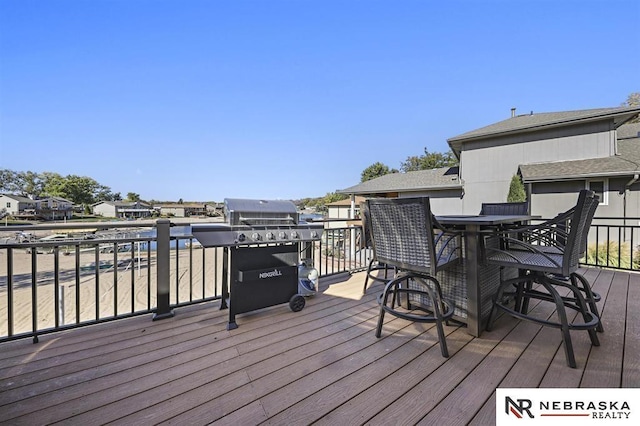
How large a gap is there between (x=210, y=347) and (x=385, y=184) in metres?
12.8

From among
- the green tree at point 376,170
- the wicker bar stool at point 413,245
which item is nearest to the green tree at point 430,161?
the green tree at point 376,170

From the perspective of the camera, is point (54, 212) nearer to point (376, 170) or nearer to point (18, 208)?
point (18, 208)

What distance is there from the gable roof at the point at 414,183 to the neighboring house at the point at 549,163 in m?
0.07

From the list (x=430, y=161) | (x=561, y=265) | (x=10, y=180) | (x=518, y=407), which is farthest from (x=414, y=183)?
(x=10, y=180)

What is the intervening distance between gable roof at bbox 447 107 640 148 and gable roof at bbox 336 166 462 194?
158 cm

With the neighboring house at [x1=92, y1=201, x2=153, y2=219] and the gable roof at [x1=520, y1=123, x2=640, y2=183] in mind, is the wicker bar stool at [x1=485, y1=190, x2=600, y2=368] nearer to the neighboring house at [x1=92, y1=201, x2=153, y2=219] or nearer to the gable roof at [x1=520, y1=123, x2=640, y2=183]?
the neighboring house at [x1=92, y1=201, x2=153, y2=219]

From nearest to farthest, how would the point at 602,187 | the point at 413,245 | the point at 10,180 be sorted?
the point at 413,245, the point at 602,187, the point at 10,180

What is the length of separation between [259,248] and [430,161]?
27691mm

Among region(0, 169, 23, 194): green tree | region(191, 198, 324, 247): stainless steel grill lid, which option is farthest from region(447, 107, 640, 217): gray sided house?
region(0, 169, 23, 194): green tree

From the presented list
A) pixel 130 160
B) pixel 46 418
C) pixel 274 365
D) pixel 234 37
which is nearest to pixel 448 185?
pixel 234 37

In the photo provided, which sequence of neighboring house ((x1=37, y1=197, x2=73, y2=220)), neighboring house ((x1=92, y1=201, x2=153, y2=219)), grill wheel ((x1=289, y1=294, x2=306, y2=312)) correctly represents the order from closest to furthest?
grill wheel ((x1=289, y1=294, x2=306, y2=312)) → neighboring house ((x1=37, y1=197, x2=73, y2=220)) → neighboring house ((x1=92, y1=201, x2=153, y2=219))

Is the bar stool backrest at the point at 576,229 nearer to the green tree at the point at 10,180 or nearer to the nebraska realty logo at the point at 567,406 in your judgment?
the nebraska realty logo at the point at 567,406

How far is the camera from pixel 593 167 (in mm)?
8102

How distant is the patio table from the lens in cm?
196
